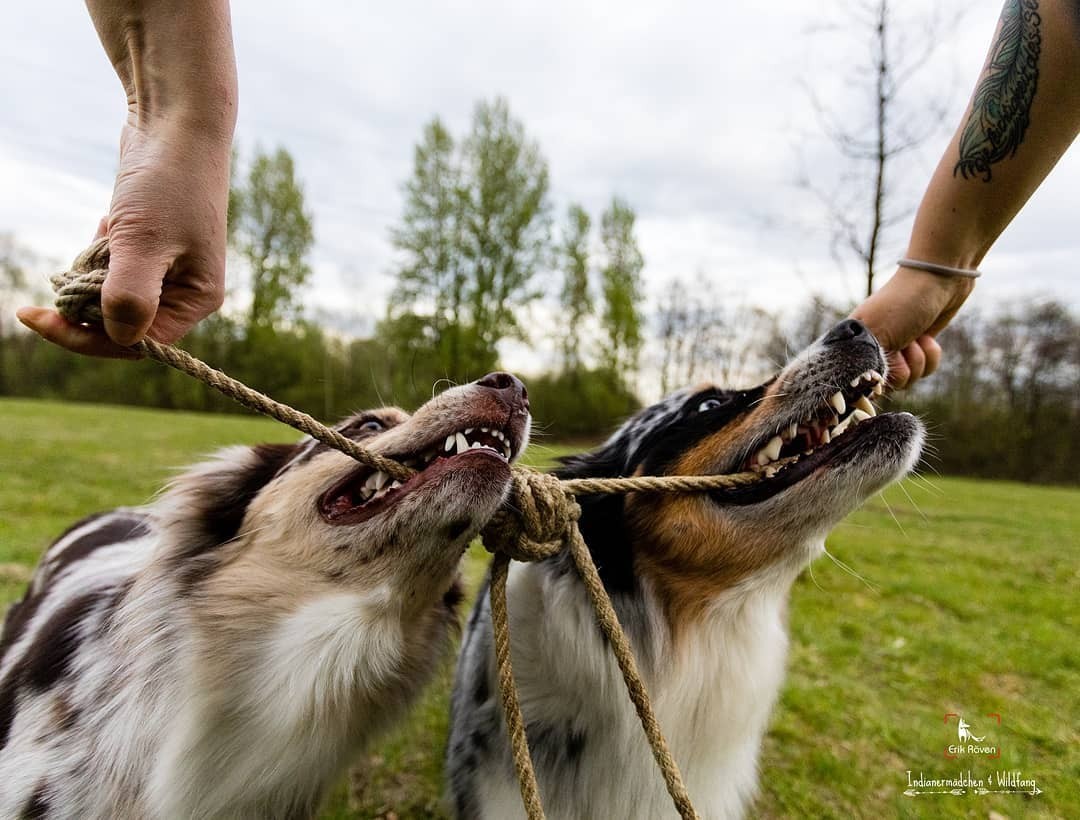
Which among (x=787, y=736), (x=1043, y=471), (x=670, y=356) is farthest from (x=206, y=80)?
(x=1043, y=471)

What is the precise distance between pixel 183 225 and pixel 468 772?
6.66ft

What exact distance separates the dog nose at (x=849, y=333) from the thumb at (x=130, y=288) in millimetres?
2027

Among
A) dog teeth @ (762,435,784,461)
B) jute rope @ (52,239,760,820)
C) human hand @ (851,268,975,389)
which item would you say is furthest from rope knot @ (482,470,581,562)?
human hand @ (851,268,975,389)

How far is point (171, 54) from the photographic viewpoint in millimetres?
1309

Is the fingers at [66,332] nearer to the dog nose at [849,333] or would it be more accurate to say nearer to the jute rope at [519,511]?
the jute rope at [519,511]

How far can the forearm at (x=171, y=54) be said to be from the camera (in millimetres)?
1294

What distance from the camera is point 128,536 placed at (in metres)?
3.04

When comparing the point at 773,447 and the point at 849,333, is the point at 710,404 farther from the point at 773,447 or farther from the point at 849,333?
the point at 849,333

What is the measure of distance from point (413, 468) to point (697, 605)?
1.07 metres

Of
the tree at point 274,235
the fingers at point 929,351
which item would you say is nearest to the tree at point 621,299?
the tree at point 274,235

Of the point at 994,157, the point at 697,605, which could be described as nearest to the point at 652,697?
the point at 697,605

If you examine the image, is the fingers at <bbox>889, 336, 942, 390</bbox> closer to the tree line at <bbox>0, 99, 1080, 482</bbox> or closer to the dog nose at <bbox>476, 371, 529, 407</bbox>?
Result: the dog nose at <bbox>476, 371, 529, 407</bbox>

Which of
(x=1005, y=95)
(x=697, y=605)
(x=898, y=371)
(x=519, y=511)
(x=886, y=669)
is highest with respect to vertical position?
(x=1005, y=95)

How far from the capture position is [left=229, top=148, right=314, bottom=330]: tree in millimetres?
31359
